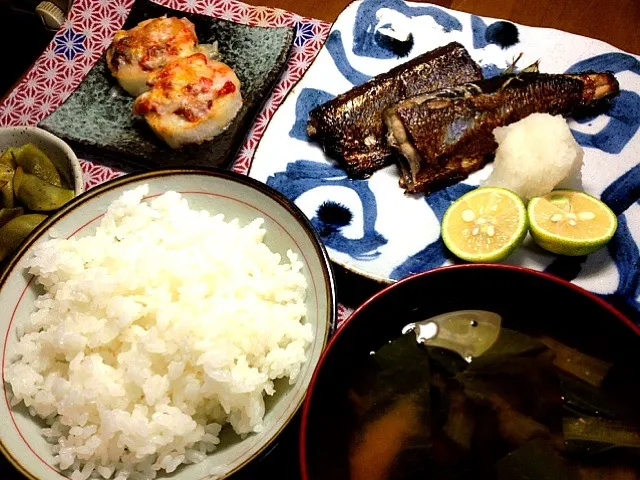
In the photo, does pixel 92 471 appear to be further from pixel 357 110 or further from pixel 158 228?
pixel 357 110

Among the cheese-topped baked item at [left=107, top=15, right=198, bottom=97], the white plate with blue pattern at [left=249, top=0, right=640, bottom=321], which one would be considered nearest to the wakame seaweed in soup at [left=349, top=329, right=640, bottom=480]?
the white plate with blue pattern at [left=249, top=0, right=640, bottom=321]

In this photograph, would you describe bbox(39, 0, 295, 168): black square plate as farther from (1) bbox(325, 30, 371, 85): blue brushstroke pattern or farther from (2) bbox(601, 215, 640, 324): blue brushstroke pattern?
(2) bbox(601, 215, 640, 324): blue brushstroke pattern

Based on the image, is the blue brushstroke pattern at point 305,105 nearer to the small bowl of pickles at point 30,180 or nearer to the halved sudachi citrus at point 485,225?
the halved sudachi citrus at point 485,225

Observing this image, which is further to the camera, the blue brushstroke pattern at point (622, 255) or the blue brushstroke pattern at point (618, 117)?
the blue brushstroke pattern at point (618, 117)

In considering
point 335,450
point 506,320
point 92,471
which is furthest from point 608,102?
point 92,471

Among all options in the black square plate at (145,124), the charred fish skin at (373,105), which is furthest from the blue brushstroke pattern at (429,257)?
the black square plate at (145,124)

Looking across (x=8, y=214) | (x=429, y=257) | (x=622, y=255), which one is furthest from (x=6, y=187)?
(x=622, y=255)
